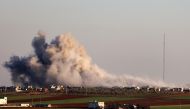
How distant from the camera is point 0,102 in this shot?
509ft

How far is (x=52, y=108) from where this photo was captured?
133625 millimetres

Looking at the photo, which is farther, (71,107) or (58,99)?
(58,99)

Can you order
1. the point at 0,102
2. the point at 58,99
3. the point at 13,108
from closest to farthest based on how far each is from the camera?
1. the point at 13,108
2. the point at 0,102
3. the point at 58,99

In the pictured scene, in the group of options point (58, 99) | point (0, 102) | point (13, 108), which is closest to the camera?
point (13, 108)

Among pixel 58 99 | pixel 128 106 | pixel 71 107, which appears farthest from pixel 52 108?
pixel 58 99

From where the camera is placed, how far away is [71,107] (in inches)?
5369

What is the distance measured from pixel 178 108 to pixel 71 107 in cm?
1923

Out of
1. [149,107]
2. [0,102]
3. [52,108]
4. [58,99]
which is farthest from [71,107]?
[58,99]

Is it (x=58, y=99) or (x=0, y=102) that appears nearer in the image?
(x=0, y=102)

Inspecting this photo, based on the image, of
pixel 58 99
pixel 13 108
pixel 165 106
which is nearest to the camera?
pixel 13 108

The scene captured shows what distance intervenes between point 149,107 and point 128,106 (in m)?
→ 4.31

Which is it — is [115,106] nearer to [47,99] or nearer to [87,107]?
[87,107]

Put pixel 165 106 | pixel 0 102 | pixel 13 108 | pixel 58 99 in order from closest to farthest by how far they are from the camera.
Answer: pixel 13 108, pixel 165 106, pixel 0 102, pixel 58 99

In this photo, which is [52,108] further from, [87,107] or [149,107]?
[149,107]
